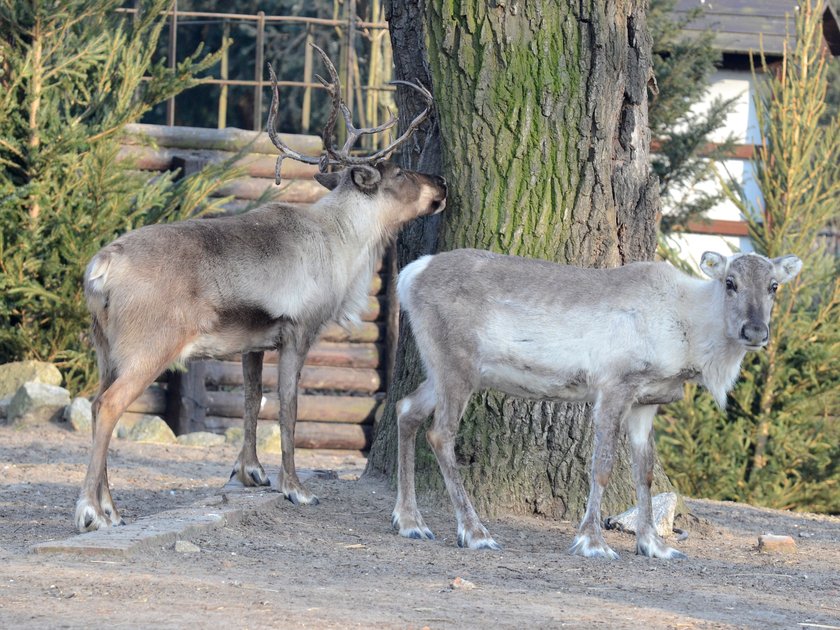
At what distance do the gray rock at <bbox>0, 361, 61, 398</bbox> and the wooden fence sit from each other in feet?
4.06

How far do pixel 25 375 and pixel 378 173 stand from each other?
18.2 feet

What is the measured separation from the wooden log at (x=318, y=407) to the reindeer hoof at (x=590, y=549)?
7.37 m

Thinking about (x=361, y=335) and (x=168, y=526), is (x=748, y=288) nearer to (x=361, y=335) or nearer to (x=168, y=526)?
(x=168, y=526)

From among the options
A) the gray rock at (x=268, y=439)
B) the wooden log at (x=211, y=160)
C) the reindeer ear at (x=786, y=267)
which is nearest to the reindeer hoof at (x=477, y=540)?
the reindeer ear at (x=786, y=267)

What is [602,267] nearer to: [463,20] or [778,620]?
[463,20]

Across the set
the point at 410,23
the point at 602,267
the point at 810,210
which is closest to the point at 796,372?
the point at 810,210

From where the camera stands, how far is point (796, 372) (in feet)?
38.2

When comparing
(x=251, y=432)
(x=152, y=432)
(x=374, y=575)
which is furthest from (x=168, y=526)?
(x=152, y=432)

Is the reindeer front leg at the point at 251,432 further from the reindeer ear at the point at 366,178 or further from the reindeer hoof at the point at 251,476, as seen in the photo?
the reindeer ear at the point at 366,178

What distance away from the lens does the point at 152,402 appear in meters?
13.2

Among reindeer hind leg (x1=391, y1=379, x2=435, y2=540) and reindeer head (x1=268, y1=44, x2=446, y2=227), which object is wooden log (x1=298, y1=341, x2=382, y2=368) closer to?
reindeer head (x1=268, y1=44, x2=446, y2=227)

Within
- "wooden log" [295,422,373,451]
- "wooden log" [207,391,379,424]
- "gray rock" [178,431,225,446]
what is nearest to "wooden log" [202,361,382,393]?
"wooden log" [207,391,379,424]

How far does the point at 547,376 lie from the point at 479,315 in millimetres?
473

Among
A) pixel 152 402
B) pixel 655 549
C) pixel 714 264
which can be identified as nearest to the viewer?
pixel 655 549
